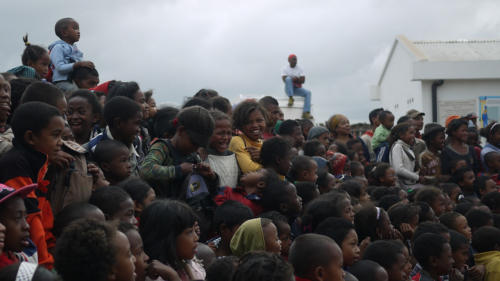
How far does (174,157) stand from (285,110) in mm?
8729

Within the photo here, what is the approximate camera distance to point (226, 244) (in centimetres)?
417

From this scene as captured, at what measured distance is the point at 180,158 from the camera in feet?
14.6

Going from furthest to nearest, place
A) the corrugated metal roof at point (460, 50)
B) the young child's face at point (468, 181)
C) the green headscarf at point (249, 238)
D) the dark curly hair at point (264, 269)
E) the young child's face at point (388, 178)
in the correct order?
the corrugated metal roof at point (460, 50)
the young child's face at point (468, 181)
the young child's face at point (388, 178)
the green headscarf at point (249, 238)
the dark curly hair at point (264, 269)

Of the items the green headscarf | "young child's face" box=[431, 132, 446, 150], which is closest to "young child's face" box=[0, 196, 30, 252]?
the green headscarf

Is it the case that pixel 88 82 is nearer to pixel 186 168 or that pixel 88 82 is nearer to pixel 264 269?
pixel 186 168

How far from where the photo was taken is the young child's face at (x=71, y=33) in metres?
7.24

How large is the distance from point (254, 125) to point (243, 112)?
167 millimetres

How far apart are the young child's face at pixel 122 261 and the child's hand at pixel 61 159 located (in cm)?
96

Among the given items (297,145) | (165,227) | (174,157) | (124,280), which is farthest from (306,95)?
(124,280)

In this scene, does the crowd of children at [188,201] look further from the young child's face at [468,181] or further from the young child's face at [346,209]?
the young child's face at [468,181]

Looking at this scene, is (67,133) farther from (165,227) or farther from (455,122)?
(455,122)

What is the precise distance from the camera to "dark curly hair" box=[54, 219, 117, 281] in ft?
7.63

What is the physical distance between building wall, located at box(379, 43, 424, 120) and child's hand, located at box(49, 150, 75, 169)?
44.6 ft

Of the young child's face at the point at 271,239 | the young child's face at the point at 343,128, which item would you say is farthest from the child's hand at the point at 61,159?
the young child's face at the point at 343,128
